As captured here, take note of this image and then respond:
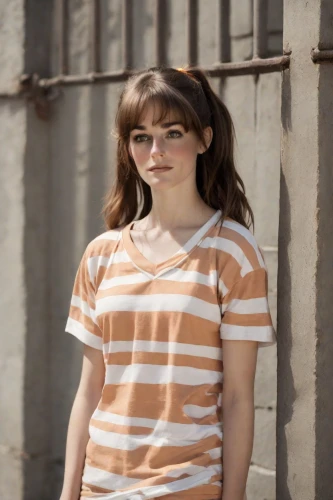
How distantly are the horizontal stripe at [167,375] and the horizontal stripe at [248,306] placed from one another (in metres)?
0.19

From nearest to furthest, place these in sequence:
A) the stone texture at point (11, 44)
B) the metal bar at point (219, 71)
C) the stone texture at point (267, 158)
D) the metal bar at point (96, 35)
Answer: the metal bar at point (219, 71) → the stone texture at point (267, 158) → the metal bar at point (96, 35) → the stone texture at point (11, 44)

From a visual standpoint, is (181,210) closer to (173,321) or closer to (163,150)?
(163,150)

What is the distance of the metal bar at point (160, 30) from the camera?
11.5 feet

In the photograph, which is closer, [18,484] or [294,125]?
[294,125]

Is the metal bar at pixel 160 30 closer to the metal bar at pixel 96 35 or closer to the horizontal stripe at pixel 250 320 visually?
the metal bar at pixel 96 35

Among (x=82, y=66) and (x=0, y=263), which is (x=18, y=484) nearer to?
(x=0, y=263)

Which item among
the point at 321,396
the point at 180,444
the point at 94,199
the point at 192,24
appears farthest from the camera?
the point at 94,199

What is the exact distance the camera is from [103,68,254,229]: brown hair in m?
2.47

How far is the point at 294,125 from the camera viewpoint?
8.25ft

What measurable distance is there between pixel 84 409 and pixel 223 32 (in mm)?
1496

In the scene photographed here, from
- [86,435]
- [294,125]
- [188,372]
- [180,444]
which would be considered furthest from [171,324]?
[294,125]

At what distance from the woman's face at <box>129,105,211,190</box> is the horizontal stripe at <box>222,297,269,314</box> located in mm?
389

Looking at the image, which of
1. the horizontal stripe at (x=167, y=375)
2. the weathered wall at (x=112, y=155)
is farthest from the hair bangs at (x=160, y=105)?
the weathered wall at (x=112, y=155)

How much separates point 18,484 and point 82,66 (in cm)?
185
